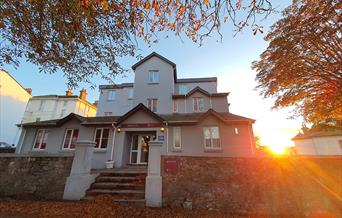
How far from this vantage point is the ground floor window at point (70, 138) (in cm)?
1227

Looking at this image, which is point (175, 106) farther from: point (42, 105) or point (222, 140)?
point (42, 105)

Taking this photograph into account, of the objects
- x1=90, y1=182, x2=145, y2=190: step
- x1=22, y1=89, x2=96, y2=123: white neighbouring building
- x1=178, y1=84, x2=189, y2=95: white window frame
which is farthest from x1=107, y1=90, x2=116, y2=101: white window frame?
x1=90, y1=182, x2=145, y2=190: step

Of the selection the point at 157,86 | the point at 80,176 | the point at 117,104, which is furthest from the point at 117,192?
the point at 117,104

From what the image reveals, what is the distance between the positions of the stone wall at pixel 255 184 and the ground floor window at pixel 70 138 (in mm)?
9485

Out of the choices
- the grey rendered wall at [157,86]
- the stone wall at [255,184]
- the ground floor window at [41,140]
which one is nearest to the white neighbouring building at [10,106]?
the ground floor window at [41,140]

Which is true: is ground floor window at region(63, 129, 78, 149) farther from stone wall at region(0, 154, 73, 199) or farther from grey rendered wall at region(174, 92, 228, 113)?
grey rendered wall at region(174, 92, 228, 113)

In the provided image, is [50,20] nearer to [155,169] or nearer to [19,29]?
[19,29]

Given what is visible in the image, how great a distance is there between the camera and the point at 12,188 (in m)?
6.78

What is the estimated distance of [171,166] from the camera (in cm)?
635

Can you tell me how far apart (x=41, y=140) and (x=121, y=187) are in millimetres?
10536

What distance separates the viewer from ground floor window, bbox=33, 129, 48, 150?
12578 millimetres

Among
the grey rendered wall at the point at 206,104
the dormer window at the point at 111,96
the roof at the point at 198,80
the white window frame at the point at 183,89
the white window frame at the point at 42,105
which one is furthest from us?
the white window frame at the point at 42,105

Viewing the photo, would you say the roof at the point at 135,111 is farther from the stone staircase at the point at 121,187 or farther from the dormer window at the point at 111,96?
the dormer window at the point at 111,96

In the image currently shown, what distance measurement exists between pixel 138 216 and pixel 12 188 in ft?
20.5
